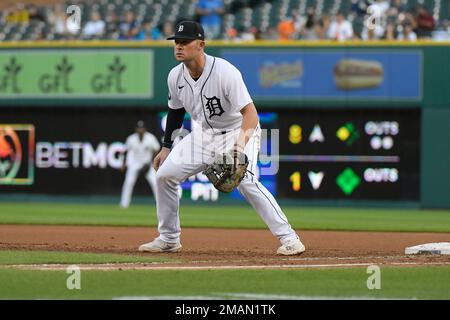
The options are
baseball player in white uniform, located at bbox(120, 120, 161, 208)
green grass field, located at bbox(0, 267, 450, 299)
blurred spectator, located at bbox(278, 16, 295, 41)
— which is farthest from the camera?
blurred spectator, located at bbox(278, 16, 295, 41)

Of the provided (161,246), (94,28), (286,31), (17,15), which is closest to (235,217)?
(286,31)

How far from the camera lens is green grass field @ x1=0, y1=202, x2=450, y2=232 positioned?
51.3 ft

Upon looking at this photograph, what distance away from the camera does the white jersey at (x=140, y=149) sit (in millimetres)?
21406

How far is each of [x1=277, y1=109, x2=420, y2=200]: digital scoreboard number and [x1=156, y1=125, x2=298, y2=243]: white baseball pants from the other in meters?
13.5

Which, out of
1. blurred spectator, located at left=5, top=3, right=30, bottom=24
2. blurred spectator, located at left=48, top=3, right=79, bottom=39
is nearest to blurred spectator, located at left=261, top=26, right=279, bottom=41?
blurred spectator, located at left=48, top=3, right=79, bottom=39

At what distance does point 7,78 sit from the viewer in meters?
24.5

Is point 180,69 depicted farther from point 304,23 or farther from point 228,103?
point 304,23

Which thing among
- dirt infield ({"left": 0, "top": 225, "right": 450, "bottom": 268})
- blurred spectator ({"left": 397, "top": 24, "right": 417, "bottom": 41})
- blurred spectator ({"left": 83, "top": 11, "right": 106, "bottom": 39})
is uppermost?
blurred spectator ({"left": 83, "top": 11, "right": 106, "bottom": 39})

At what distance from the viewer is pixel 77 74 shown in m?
24.2

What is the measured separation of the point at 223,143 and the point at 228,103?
0.42 metres

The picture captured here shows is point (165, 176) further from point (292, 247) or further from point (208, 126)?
point (292, 247)

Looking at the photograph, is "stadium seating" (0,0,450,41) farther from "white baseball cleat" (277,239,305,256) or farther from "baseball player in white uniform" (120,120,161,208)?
"white baseball cleat" (277,239,305,256)

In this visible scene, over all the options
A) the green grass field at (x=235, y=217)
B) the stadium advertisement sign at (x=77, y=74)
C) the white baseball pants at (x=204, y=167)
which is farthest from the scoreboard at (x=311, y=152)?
the white baseball pants at (x=204, y=167)
